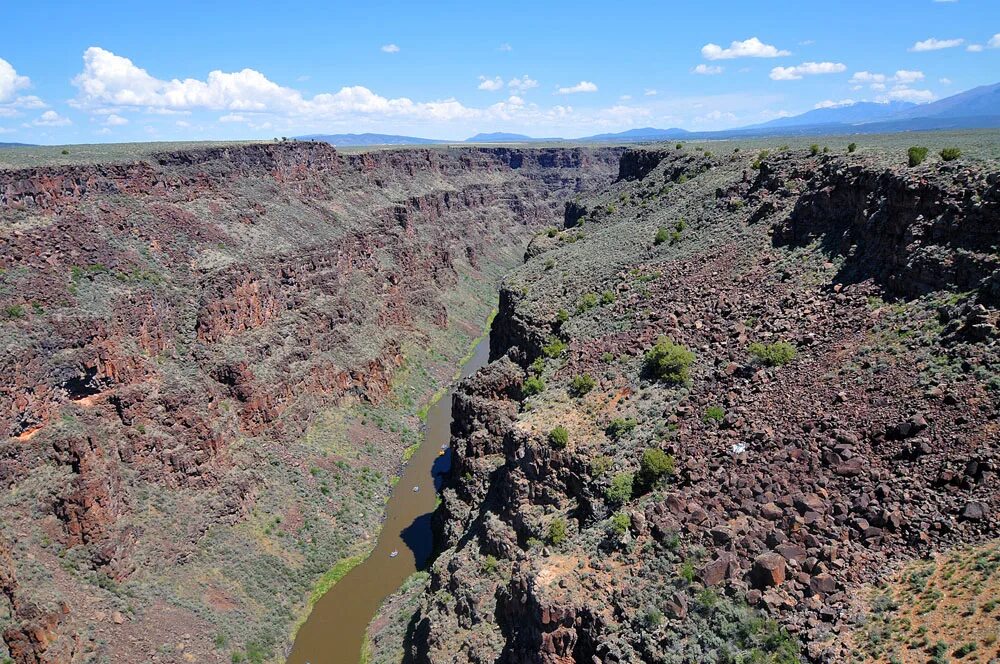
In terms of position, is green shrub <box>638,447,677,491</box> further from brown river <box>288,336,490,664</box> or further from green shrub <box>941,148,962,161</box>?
brown river <box>288,336,490,664</box>

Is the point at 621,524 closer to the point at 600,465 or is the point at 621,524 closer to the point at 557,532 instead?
the point at 557,532

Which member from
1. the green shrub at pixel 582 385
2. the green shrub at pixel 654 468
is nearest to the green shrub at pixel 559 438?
the green shrub at pixel 582 385

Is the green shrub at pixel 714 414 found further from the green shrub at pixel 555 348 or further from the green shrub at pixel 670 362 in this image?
the green shrub at pixel 555 348

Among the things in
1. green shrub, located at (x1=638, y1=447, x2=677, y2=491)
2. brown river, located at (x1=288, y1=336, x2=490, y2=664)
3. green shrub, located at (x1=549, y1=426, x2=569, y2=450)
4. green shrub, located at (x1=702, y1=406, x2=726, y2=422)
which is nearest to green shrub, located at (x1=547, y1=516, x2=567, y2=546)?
green shrub, located at (x1=549, y1=426, x2=569, y2=450)

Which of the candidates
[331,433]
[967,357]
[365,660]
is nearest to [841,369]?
[967,357]

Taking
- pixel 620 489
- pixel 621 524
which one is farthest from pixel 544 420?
pixel 621 524

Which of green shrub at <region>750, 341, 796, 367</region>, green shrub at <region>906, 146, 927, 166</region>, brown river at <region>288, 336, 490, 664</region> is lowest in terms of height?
brown river at <region>288, 336, 490, 664</region>
